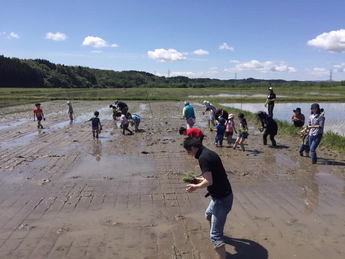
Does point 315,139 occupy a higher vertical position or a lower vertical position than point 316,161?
higher

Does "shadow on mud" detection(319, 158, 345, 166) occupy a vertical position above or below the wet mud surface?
above

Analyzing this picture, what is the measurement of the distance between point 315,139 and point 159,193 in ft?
15.6

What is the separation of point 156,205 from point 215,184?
2.58 metres

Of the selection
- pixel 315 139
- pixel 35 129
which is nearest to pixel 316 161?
pixel 315 139

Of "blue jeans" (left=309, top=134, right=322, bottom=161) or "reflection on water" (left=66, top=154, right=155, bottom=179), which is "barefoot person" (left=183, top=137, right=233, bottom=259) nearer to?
"reflection on water" (left=66, top=154, right=155, bottom=179)

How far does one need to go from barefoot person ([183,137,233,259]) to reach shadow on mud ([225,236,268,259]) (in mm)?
484

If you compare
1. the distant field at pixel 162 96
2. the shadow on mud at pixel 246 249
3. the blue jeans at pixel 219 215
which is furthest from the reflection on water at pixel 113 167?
the distant field at pixel 162 96

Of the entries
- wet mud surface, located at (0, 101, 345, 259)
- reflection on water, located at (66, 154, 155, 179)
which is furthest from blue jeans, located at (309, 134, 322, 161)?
reflection on water, located at (66, 154, 155, 179)

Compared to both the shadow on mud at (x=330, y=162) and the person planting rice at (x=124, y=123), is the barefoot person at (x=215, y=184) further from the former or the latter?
the person planting rice at (x=124, y=123)

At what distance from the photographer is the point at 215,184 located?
14.4 ft

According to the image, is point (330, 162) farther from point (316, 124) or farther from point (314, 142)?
point (316, 124)

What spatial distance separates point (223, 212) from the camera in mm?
4496

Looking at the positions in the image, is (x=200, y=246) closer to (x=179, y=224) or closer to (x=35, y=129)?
(x=179, y=224)

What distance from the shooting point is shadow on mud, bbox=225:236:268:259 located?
4777mm
